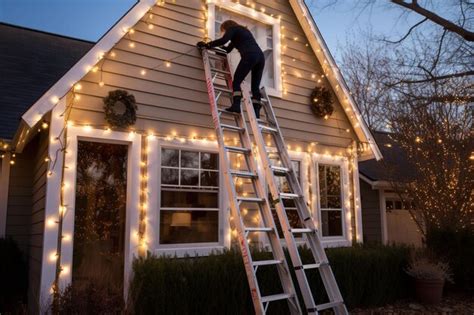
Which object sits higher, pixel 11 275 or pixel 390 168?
pixel 390 168

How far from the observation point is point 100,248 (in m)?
6.73

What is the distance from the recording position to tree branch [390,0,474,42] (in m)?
12.5

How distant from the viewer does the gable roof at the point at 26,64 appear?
7021 millimetres

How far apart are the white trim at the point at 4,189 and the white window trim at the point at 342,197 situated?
4.92 metres

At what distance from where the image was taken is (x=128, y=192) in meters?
5.46

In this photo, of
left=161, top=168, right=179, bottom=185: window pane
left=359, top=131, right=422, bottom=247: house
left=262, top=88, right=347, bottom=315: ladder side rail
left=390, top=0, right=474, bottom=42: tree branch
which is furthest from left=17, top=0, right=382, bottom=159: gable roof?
left=390, top=0, right=474, bottom=42: tree branch

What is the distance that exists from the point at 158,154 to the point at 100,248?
2.11 meters

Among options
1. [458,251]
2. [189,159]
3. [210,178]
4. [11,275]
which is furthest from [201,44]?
[458,251]

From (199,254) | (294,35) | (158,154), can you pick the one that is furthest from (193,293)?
(294,35)

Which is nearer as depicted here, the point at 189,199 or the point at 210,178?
the point at 189,199

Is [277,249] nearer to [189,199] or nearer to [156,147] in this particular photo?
[189,199]

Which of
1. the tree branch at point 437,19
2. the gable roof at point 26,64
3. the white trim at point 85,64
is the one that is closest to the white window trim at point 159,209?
the white trim at point 85,64

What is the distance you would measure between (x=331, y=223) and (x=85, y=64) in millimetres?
4863

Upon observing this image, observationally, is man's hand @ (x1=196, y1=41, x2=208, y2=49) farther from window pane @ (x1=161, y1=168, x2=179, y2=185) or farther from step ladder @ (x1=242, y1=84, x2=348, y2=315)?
window pane @ (x1=161, y1=168, x2=179, y2=185)
